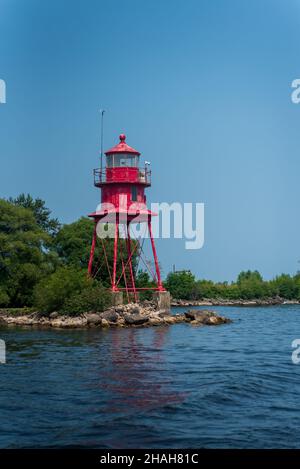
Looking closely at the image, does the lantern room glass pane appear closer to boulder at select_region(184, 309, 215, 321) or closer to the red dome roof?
the red dome roof

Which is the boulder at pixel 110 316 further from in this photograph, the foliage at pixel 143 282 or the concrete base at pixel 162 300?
the foliage at pixel 143 282

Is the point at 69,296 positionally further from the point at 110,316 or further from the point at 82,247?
the point at 82,247

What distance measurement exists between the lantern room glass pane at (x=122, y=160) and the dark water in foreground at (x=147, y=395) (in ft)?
73.2

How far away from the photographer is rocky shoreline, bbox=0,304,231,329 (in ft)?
171

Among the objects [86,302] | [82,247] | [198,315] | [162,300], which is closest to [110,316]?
[86,302]

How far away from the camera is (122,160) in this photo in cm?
5853

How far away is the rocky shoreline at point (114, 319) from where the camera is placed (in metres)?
52.1

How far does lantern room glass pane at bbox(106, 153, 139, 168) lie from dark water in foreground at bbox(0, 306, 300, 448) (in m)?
22.3

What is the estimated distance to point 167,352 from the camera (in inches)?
1375

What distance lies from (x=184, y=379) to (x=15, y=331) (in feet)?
78.1
